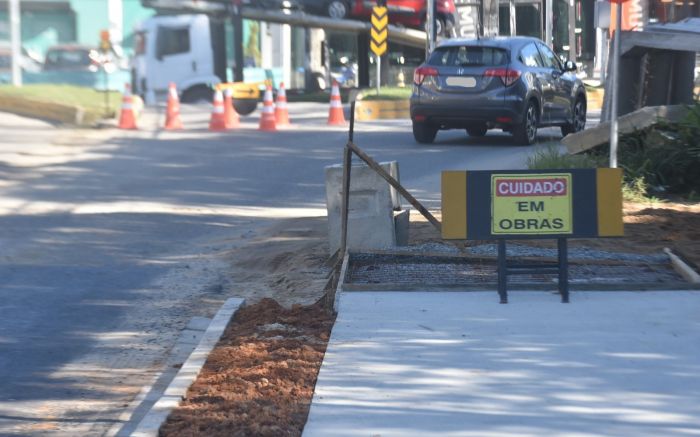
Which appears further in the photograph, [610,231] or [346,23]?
[346,23]

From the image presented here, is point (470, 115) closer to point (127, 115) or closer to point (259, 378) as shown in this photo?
point (127, 115)

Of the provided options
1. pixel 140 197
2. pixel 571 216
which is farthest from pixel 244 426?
pixel 140 197

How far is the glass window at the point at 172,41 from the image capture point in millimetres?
33219

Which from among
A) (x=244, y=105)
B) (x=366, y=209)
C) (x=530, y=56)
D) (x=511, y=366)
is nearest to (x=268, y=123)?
(x=244, y=105)

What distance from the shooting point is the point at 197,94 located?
3316cm

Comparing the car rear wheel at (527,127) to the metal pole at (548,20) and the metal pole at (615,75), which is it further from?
the metal pole at (548,20)

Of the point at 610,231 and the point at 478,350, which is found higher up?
the point at 610,231

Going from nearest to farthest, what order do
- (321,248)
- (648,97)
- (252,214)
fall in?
1. (321,248)
2. (252,214)
3. (648,97)

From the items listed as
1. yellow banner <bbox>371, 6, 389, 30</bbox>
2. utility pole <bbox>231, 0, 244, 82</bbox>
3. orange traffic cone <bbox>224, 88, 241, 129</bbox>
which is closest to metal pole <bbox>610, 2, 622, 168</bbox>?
orange traffic cone <bbox>224, 88, 241, 129</bbox>

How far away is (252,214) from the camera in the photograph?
12.6 metres

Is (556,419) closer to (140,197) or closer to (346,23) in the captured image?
(140,197)

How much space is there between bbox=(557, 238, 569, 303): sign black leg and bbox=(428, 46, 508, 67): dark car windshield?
1041 centimetres

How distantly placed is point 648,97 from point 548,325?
36.5 ft

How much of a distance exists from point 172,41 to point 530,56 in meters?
17.3
